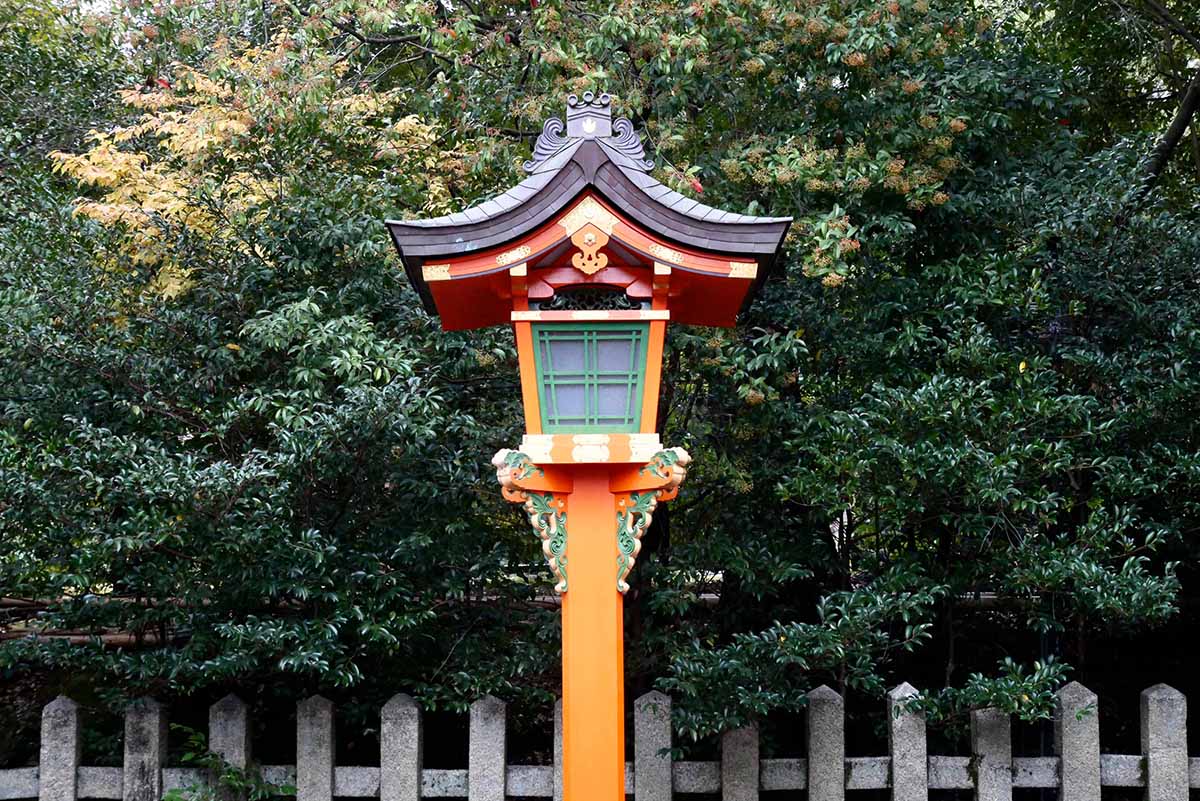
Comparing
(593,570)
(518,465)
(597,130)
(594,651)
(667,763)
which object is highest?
(597,130)

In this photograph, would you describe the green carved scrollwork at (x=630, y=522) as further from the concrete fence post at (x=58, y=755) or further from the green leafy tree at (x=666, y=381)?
the concrete fence post at (x=58, y=755)

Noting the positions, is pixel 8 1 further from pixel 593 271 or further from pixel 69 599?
pixel 593 271

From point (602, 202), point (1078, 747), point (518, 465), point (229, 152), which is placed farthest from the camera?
point (229, 152)

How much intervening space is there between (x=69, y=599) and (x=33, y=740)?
6.28 ft

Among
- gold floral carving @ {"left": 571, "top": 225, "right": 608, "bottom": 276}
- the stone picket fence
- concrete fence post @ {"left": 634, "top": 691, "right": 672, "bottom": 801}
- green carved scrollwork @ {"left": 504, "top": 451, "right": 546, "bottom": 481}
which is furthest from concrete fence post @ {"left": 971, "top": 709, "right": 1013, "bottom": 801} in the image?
gold floral carving @ {"left": 571, "top": 225, "right": 608, "bottom": 276}

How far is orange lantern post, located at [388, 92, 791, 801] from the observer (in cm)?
404

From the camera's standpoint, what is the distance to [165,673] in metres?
5.16

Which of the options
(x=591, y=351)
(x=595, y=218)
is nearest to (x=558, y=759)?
(x=591, y=351)

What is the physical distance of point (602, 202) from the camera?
13.2 feet

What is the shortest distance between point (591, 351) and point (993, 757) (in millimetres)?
3076

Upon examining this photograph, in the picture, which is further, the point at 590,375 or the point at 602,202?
the point at 590,375

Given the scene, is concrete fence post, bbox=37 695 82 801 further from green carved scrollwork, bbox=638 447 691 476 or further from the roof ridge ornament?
Result: the roof ridge ornament

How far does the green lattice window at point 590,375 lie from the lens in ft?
13.7

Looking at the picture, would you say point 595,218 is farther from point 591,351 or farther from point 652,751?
point 652,751
